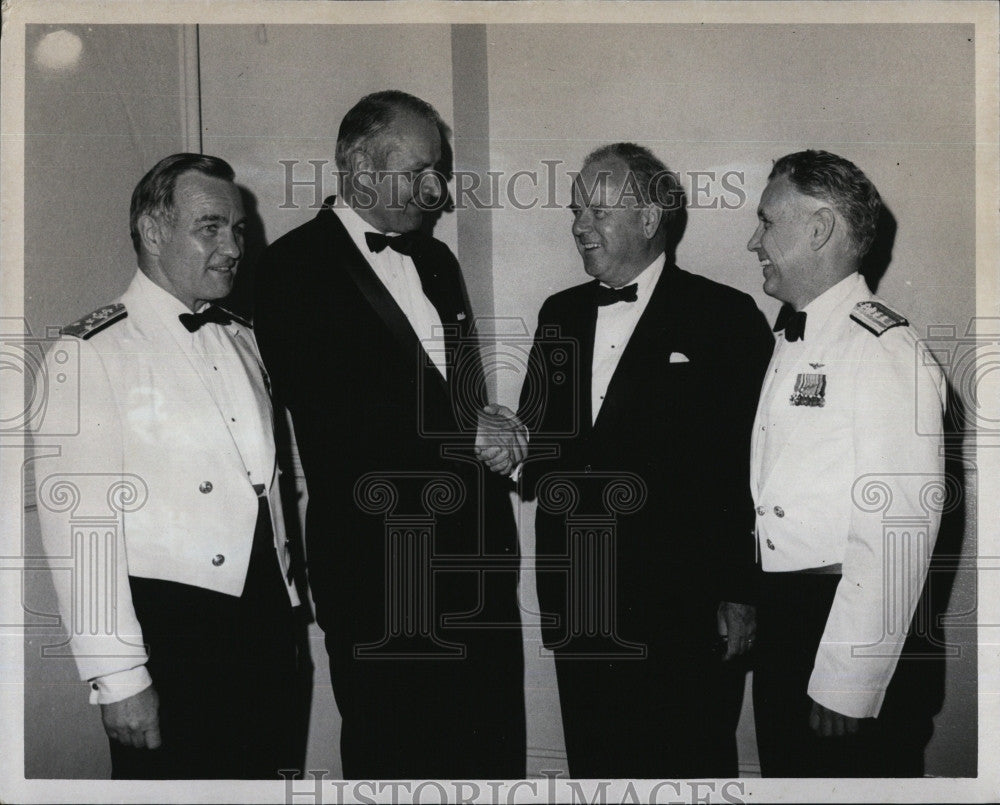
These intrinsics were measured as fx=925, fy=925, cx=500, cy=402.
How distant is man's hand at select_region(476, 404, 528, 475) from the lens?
85.1 inches

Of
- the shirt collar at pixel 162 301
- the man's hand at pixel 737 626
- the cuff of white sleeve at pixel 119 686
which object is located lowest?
the cuff of white sleeve at pixel 119 686

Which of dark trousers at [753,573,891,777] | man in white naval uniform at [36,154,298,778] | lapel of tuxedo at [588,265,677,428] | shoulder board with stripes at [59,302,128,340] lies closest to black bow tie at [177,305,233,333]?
man in white naval uniform at [36,154,298,778]

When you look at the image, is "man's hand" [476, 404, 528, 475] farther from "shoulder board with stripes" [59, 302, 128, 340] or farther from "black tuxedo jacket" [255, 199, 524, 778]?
"shoulder board with stripes" [59, 302, 128, 340]

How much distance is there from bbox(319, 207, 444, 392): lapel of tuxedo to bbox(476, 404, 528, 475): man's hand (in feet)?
0.80

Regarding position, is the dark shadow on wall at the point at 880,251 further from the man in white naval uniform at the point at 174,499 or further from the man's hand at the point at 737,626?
the man in white naval uniform at the point at 174,499

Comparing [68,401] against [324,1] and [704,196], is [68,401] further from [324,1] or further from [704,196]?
[704,196]

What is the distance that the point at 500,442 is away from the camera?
2162 millimetres

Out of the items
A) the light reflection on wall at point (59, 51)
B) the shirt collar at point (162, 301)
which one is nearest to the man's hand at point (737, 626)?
the shirt collar at point (162, 301)

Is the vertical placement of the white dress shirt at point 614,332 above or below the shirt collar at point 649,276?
below

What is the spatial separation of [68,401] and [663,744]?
1568 mm

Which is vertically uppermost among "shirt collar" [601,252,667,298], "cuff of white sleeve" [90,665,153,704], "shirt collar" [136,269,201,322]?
"shirt collar" [601,252,667,298]

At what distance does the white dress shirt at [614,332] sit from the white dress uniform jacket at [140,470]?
761 mm

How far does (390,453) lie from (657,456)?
2.02 ft

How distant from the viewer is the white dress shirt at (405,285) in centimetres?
214
